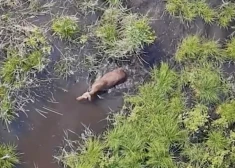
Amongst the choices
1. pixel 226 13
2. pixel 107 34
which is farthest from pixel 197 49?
pixel 107 34

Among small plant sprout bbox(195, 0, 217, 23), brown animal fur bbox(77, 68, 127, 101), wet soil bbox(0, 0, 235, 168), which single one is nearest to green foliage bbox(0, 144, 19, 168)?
wet soil bbox(0, 0, 235, 168)

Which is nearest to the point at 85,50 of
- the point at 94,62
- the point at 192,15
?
the point at 94,62

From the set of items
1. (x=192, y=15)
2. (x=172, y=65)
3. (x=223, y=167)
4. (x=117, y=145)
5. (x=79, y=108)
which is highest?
(x=192, y=15)

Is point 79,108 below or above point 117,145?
above

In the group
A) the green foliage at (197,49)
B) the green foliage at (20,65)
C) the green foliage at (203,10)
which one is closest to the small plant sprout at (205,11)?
the green foliage at (203,10)

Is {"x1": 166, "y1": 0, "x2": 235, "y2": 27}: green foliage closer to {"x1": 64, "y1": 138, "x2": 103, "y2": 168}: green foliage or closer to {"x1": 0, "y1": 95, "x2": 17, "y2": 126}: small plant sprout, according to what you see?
{"x1": 64, "y1": 138, "x2": 103, "y2": 168}: green foliage

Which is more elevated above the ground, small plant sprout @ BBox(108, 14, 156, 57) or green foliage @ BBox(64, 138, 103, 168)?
small plant sprout @ BBox(108, 14, 156, 57)

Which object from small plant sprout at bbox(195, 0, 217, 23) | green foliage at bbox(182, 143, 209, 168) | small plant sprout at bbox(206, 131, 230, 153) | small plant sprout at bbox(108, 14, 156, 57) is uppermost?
small plant sprout at bbox(195, 0, 217, 23)

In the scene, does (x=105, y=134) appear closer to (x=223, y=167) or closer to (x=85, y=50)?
(x=85, y=50)
